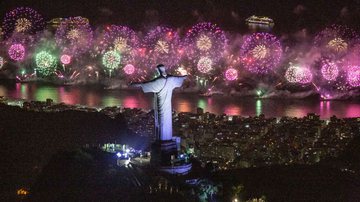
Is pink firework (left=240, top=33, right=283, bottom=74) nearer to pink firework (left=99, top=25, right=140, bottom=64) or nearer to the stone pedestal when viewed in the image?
pink firework (left=99, top=25, right=140, bottom=64)

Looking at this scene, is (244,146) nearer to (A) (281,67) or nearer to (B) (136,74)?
(A) (281,67)

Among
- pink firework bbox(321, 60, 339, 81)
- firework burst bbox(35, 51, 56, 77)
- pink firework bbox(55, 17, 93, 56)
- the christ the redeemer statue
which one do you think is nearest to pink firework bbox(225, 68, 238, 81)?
pink firework bbox(321, 60, 339, 81)

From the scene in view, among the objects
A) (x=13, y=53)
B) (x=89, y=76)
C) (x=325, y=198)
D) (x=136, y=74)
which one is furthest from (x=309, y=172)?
(x=13, y=53)

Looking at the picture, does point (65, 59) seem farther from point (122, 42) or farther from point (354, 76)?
point (354, 76)

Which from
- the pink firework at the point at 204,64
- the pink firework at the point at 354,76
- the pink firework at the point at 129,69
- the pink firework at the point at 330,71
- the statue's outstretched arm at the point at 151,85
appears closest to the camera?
the statue's outstretched arm at the point at 151,85

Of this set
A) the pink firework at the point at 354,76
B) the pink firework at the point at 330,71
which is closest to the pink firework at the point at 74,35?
the pink firework at the point at 330,71

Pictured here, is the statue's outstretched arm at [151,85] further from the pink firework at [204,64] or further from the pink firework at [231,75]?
the pink firework at [231,75]

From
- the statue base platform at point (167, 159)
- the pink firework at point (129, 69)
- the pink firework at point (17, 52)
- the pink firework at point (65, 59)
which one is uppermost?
Result: the pink firework at point (17, 52)
